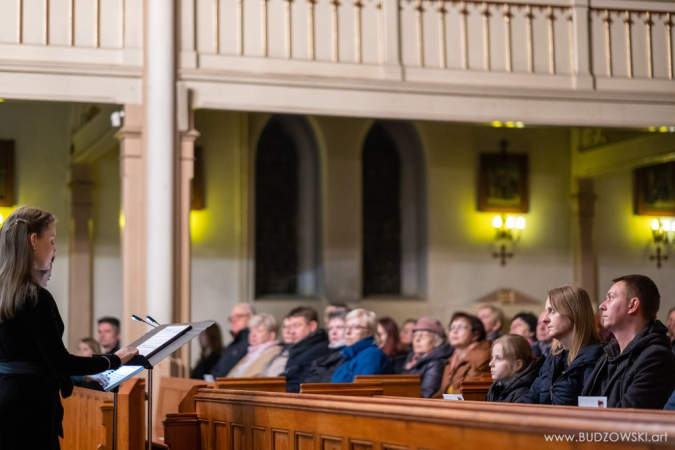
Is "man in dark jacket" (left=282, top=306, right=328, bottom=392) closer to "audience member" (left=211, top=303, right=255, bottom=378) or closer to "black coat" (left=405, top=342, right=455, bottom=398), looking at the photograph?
"black coat" (left=405, top=342, right=455, bottom=398)

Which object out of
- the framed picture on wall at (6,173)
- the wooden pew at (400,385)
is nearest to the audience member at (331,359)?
the wooden pew at (400,385)

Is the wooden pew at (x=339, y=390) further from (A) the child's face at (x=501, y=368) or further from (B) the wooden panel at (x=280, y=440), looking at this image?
(B) the wooden panel at (x=280, y=440)

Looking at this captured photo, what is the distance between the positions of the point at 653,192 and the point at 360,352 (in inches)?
289

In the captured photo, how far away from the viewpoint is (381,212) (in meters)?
13.5

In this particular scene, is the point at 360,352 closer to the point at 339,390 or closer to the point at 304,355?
the point at 304,355

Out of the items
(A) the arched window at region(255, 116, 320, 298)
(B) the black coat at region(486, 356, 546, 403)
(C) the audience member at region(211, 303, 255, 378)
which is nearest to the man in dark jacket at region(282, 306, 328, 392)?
(C) the audience member at region(211, 303, 255, 378)

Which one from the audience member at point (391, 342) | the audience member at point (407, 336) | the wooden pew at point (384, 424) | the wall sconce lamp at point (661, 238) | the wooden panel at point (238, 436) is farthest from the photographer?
the wall sconce lamp at point (661, 238)

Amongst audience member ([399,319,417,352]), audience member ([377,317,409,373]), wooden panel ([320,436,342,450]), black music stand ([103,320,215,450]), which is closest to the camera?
wooden panel ([320,436,342,450])

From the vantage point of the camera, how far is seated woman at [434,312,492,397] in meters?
6.72

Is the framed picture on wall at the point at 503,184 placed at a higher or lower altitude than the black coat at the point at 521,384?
higher

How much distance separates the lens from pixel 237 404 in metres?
4.62

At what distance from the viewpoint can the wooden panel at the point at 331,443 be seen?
12.2ft

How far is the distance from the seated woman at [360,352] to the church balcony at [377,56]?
8.25 feet

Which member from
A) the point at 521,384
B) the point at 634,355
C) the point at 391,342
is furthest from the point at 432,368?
the point at 634,355
